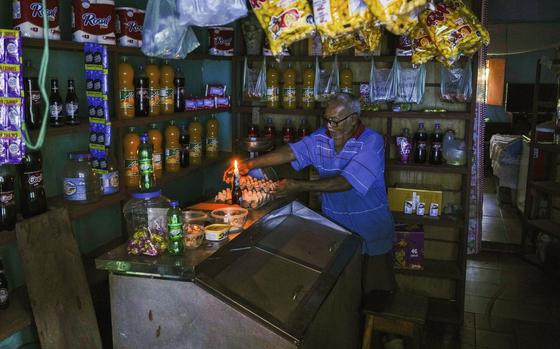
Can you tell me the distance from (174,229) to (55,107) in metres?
0.80

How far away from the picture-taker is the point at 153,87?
2.95 meters

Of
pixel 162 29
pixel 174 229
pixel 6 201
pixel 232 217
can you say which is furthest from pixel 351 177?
pixel 6 201

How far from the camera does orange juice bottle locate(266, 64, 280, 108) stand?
3.94 metres

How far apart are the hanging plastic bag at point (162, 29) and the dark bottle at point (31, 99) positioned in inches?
18.5

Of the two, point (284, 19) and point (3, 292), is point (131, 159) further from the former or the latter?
point (284, 19)

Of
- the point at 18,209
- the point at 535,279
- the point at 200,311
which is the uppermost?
the point at 18,209

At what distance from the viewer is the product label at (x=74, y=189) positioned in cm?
239

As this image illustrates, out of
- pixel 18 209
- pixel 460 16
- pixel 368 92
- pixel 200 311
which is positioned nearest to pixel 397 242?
pixel 368 92

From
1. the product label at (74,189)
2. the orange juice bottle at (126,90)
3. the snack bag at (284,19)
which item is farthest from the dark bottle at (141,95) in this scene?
the snack bag at (284,19)

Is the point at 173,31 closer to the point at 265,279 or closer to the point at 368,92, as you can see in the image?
the point at 265,279

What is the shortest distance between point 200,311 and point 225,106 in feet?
7.35

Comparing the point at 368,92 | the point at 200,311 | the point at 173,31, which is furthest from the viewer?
the point at 368,92

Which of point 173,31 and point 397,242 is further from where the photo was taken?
point 397,242

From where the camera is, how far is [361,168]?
2914 millimetres
